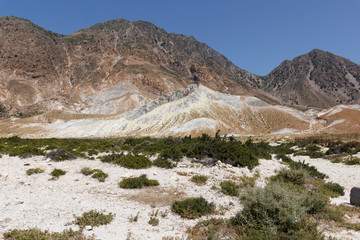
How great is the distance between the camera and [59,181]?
35.4 feet

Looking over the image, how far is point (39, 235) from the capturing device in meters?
5.53

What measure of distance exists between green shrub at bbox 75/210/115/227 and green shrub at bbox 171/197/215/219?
7.51 ft

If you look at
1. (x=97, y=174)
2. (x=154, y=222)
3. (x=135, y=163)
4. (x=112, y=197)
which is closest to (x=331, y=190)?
(x=154, y=222)

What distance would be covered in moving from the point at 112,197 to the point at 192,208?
3698 millimetres

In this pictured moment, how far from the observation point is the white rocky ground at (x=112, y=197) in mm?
6219

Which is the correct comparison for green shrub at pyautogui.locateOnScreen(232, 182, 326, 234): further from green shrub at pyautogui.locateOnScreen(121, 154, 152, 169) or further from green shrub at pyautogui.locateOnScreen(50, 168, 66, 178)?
green shrub at pyautogui.locateOnScreen(50, 168, 66, 178)

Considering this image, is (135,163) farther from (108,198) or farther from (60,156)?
(60,156)

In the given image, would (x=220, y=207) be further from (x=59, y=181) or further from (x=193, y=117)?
(x=193, y=117)

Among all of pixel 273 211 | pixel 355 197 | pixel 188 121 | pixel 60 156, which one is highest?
pixel 188 121

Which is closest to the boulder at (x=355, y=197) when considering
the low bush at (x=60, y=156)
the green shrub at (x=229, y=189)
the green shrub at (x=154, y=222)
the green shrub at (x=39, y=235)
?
the green shrub at (x=229, y=189)

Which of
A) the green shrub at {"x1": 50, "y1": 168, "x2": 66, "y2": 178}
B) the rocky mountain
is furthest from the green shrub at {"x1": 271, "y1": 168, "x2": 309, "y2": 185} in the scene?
the rocky mountain

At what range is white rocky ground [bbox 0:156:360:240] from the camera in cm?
622

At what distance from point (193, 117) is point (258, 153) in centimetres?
5005

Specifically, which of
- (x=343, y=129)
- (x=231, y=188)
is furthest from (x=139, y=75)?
(x=231, y=188)
